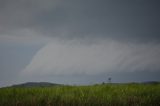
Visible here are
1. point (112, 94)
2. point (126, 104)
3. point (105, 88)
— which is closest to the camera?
point (126, 104)

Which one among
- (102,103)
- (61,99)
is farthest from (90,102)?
(61,99)

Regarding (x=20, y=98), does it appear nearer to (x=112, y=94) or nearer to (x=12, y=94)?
(x=12, y=94)

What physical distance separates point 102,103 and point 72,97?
1.59 metres

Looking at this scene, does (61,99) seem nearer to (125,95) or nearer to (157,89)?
(125,95)

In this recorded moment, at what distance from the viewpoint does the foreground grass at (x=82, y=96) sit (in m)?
14.9

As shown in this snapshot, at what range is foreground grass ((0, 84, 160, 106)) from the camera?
1495cm

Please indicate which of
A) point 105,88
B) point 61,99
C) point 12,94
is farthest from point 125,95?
point 12,94

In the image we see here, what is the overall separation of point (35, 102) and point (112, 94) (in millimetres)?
4036

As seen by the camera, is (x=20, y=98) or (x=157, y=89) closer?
(x=20, y=98)

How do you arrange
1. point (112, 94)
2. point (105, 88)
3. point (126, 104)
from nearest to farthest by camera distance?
point (126, 104)
point (112, 94)
point (105, 88)

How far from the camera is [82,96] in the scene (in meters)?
15.5

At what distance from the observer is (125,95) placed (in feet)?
51.1

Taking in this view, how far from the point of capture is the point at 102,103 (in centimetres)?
1490

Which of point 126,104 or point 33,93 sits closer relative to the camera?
point 126,104
